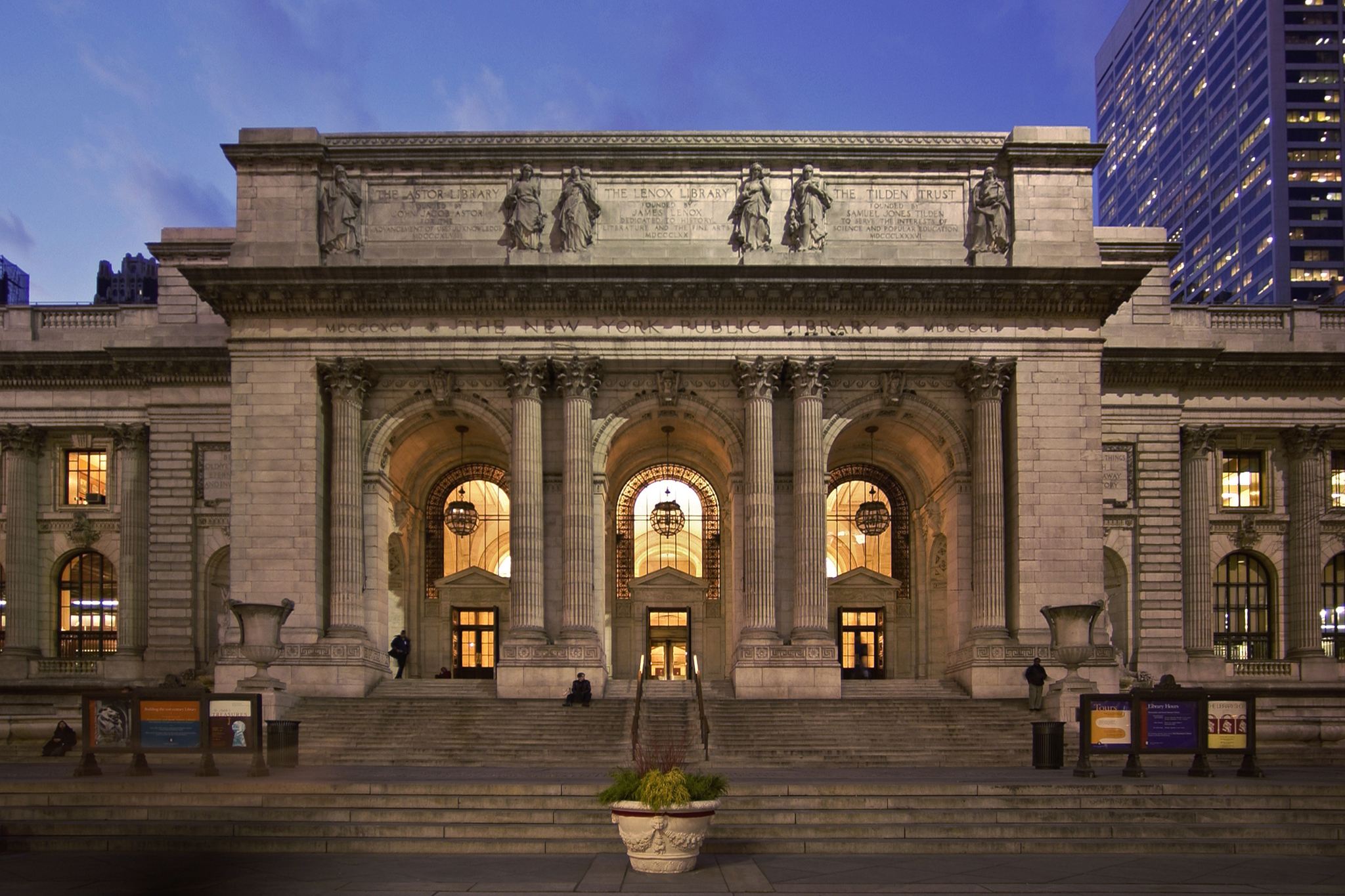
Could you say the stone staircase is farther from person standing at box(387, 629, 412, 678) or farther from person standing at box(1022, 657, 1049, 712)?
person standing at box(387, 629, 412, 678)

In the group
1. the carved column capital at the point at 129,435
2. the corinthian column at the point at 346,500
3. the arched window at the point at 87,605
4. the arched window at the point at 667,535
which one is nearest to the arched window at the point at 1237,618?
the arched window at the point at 667,535

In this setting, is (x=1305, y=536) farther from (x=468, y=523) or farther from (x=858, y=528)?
(x=468, y=523)

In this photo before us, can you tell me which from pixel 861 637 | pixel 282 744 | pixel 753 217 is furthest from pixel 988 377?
pixel 282 744

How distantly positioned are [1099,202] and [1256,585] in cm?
14653

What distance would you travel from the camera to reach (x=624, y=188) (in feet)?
130

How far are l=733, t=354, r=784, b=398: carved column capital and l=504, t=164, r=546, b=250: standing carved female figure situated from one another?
6.92 metres

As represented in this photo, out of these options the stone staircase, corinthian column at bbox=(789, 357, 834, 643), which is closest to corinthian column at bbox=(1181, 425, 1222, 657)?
corinthian column at bbox=(789, 357, 834, 643)

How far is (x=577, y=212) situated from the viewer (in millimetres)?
39000

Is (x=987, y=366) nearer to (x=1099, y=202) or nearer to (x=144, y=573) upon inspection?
(x=144, y=573)

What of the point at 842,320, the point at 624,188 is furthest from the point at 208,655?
the point at 842,320

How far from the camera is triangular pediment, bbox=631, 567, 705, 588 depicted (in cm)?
4334

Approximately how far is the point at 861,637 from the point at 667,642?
6368mm

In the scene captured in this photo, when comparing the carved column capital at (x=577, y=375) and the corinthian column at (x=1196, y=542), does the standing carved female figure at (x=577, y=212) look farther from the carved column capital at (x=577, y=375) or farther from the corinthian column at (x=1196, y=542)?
the corinthian column at (x=1196, y=542)

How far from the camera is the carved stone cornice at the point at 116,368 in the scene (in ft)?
147
